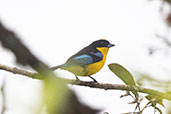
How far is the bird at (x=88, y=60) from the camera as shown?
2.98 metres

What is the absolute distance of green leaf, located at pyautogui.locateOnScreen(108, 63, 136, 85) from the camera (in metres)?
1.87

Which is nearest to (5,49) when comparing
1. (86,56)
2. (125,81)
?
(125,81)

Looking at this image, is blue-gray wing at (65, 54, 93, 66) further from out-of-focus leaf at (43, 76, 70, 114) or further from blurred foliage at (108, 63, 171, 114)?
out-of-focus leaf at (43, 76, 70, 114)

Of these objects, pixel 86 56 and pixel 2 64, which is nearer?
pixel 2 64

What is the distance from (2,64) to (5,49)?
1.13m

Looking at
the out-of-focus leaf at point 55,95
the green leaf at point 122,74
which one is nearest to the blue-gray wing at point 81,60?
the green leaf at point 122,74

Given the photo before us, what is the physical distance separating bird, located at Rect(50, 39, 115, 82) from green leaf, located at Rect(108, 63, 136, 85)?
605mm

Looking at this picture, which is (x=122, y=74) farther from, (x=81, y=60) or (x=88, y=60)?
(x=88, y=60)

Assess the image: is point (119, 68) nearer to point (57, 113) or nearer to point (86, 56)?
point (57, 113)

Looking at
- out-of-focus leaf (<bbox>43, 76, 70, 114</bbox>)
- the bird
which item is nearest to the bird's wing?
the bird

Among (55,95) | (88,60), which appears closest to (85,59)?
(88,60)

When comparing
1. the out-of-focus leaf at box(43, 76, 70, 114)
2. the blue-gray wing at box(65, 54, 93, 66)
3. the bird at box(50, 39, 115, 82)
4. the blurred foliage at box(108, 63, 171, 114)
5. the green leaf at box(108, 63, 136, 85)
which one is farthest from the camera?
the blue-gray wing at box(65, 54, 93, 66)

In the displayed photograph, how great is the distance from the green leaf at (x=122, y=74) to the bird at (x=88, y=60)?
0.60 m

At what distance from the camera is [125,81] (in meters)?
1.88
